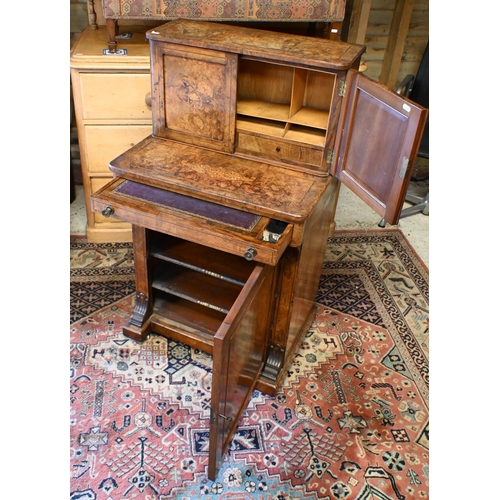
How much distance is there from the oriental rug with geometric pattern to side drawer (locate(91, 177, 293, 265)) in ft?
2.61

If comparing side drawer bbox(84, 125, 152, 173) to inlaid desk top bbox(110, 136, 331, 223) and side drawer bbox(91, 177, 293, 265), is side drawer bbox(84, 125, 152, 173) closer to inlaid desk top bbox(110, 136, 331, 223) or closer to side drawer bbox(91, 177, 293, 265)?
inlaid desk top bbox(110, 136, 331, 223)

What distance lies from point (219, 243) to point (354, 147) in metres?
0.65

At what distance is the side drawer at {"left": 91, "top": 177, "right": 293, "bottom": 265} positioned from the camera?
174cm

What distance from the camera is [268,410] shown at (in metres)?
2.18

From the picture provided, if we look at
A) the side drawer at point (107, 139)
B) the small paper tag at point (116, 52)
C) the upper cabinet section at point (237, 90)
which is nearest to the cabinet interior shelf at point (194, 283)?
the upper cabinet section at point (237, 90)

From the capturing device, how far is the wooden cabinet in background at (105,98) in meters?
2.52

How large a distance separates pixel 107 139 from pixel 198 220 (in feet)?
3.94

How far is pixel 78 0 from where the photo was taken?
297 cm

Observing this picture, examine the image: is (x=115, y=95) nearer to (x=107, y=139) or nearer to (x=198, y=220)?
(x=107, y=139)

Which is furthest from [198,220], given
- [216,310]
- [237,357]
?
[216,310]

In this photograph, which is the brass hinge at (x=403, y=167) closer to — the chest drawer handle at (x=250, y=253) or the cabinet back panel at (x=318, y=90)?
the chest drawer handle at (x=250, y=253)

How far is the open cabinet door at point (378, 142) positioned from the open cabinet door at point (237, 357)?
48 centimetres

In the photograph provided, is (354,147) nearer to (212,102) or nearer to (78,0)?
(212,102)

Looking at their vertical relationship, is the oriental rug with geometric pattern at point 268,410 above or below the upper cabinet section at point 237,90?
below
